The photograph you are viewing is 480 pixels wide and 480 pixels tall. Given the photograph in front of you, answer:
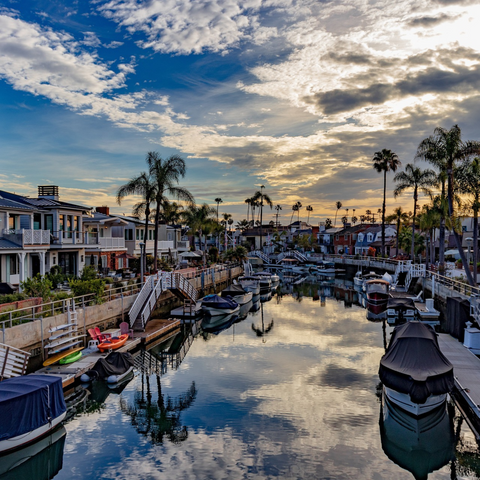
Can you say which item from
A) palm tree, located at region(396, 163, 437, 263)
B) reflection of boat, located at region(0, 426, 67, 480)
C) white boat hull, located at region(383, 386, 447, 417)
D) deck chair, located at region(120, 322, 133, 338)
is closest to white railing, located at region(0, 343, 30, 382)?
reflection of boat, located at region(0, 426, 67, 480)

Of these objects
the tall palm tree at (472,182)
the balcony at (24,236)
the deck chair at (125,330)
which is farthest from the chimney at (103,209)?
the tall palm tree at (472,182)

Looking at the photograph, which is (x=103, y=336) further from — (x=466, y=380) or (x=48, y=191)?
(x=48, y=191)

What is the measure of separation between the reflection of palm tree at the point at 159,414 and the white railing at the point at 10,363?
510 cm

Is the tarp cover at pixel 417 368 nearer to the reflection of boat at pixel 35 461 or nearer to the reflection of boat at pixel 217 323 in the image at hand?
the reflection of boat at pixel 35 461

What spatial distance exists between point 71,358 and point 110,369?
2.49 m

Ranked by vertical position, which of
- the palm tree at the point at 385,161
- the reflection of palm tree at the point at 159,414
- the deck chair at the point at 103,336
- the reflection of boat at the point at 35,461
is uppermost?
the palm tree at the point at 385,161

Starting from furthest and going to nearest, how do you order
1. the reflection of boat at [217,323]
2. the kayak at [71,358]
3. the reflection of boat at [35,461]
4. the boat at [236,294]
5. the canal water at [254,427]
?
the boat at [236,294], the reflection of boat at [217,323], the kayak at [71,358], the canal water at [254,427], the reflection of boat at [35,461]

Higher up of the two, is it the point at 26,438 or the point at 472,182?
the point at 472,182

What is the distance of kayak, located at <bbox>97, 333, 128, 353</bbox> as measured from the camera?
25062 millimetres

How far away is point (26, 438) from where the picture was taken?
48.6 ft

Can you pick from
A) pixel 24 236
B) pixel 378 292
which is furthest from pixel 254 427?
pixel 378 292

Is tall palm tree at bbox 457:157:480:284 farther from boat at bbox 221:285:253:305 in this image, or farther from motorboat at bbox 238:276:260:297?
motorboat at bbox 238:276:260:297

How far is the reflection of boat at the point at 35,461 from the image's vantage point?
554 inches

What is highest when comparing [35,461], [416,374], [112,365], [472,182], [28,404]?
[472,182]
